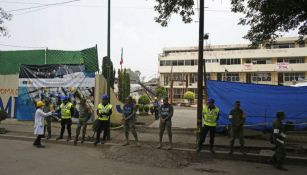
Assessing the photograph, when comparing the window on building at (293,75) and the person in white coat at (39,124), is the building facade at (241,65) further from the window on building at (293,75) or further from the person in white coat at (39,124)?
the person in white coat at (39,124)

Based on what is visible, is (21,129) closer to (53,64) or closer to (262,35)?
(53,64)

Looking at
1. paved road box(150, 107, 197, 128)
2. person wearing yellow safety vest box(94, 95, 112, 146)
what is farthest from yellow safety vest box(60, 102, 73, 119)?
paved road box(150, 107, 197, 128)

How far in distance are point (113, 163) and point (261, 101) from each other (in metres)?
6.96

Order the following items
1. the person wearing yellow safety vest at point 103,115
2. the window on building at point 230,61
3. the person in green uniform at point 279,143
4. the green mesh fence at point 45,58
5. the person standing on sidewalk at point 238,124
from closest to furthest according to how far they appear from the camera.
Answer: the person in green uniform at point 279,143
the person standing on sidewalk at point 238,124
the person wearing yellow safety vest at point 103,115
the green mesh fence at point 45,58
the window on building at point 230,61

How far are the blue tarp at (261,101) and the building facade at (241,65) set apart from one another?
49.5 metres

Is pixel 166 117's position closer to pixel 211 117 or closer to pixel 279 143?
pixel 211 117

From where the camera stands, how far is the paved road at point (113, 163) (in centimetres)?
825

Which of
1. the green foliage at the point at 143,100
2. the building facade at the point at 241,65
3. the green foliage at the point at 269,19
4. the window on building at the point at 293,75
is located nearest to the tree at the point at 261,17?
the green foliage at the point at 269,19

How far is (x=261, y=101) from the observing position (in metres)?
13.4

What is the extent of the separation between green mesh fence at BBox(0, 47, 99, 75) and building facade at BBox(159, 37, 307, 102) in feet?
156

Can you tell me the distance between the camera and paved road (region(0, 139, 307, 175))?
8.25 meters

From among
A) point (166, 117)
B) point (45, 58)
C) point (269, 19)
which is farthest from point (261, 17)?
point (45, 58)

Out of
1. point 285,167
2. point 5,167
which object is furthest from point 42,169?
point 285,167

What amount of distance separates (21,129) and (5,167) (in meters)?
7.69
